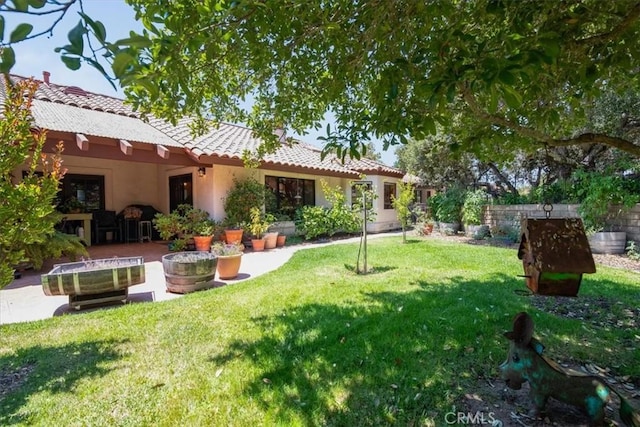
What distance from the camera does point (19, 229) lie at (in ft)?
10.2

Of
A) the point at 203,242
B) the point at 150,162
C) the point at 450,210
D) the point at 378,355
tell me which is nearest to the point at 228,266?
the point at 203,242

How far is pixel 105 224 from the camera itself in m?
11.6

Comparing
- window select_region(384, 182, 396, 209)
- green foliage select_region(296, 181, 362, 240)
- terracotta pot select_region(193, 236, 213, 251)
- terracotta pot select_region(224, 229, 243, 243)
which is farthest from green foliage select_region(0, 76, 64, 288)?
window select_region(384, 182, 396, 209)

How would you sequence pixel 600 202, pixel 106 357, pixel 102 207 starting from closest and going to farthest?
1. pixel 106 357
2. pixel 600 202
3. pixel 102 207

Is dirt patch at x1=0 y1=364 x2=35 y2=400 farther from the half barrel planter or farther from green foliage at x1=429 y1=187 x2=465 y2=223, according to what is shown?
green foliage at x1=429 y1=187 x2=465 y2=223

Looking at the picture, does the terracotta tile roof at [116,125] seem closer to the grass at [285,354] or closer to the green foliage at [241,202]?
the green foliage at [241,202]

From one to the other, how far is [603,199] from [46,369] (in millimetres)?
12130

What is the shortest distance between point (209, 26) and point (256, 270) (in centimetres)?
613

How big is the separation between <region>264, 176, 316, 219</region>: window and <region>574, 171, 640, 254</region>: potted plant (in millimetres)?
9314

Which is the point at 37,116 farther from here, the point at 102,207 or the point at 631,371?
the point at 631,371

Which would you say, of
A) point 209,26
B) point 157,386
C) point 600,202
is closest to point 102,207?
point 157,386

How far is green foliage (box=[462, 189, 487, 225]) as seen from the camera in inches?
507

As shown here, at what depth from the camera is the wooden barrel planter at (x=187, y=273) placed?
569 centimetres

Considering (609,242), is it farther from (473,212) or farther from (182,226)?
(182,226)
